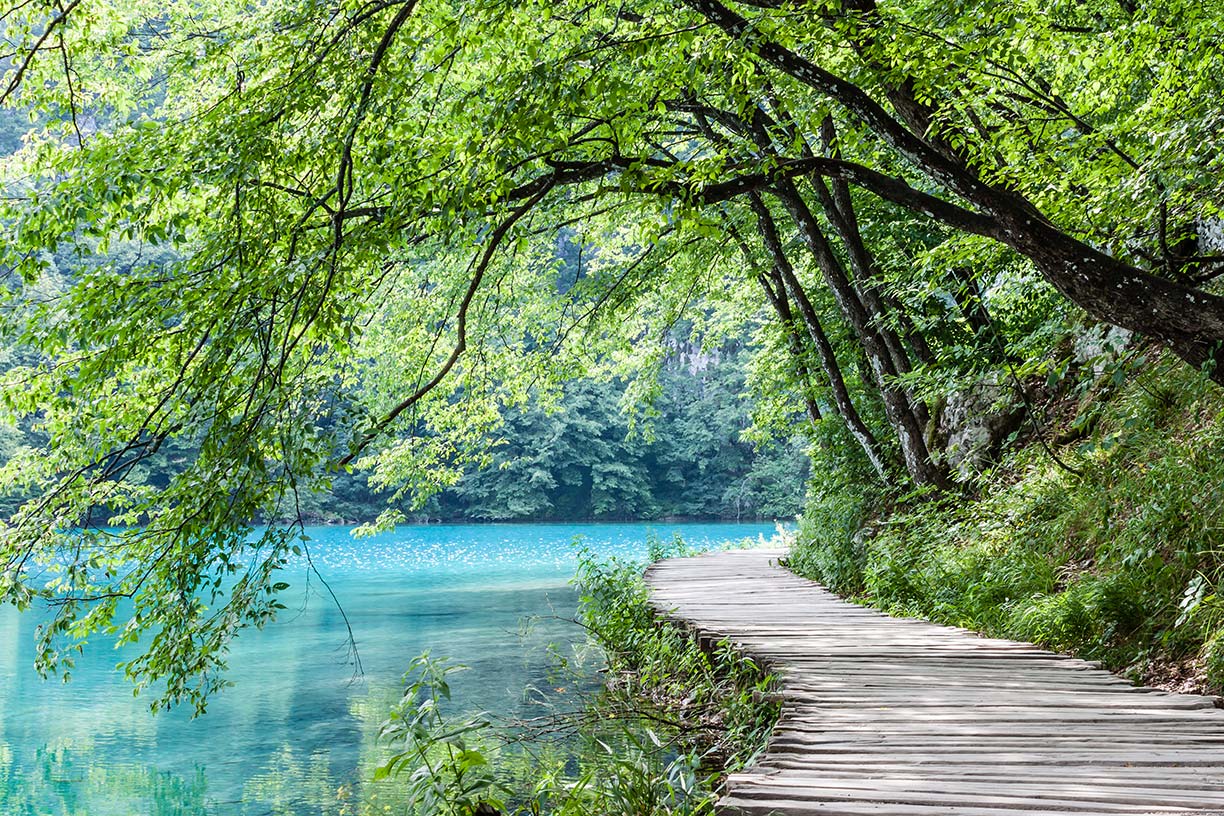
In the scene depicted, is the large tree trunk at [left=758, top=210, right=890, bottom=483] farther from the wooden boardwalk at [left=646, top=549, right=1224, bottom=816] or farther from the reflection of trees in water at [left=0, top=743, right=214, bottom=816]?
the reflection of trees in water at [left=0, top=743, right=214, bottom=816]

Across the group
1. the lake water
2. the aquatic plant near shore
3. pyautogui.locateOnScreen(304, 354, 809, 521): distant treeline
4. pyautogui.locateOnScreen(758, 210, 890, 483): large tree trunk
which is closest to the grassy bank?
pyautogui.locateOnScreen(758, 210, 890, 483): large tree trunk

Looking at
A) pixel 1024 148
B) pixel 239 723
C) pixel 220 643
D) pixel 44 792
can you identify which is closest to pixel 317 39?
pixel 220 643

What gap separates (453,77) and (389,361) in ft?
11.3

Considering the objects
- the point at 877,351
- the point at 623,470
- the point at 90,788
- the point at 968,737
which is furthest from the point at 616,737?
the point at 623,470

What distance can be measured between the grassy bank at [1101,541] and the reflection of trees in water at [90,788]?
6.37m

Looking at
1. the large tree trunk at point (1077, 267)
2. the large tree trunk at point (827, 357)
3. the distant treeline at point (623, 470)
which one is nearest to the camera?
the large tree trunk at point (1077, 267)

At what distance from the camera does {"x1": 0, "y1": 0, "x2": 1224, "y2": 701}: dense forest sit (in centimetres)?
436

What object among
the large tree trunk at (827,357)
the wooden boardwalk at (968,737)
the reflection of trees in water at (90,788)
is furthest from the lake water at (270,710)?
the large tree trunk at (827,357)

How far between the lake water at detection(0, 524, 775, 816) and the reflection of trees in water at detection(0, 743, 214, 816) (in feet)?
0.06

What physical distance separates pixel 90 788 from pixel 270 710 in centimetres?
256

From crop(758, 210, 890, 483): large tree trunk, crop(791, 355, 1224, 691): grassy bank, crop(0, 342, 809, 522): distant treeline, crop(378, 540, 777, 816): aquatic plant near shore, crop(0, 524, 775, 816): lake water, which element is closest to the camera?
crop(378, 540, 777, 816): aquatic plant near shore

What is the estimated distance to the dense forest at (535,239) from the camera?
436 cm

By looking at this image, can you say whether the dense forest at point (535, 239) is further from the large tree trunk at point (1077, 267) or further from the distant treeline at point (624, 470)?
the distant treeline at point (624, 470)

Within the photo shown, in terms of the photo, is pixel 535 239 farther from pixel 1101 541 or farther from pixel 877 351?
pixel 1101 541
